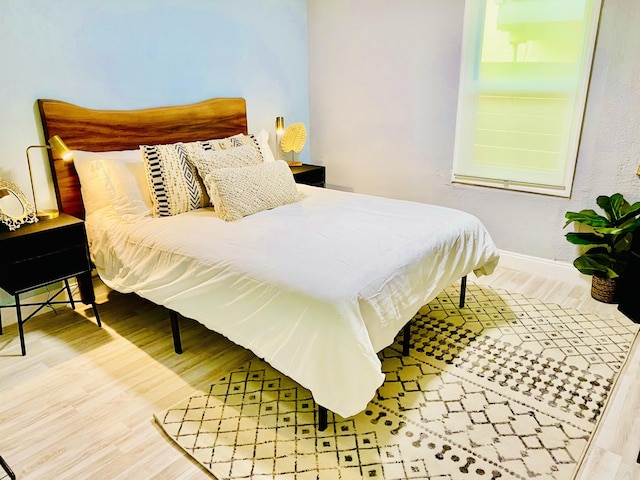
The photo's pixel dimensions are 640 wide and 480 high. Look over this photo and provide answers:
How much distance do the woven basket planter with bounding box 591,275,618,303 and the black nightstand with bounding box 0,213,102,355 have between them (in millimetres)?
3186

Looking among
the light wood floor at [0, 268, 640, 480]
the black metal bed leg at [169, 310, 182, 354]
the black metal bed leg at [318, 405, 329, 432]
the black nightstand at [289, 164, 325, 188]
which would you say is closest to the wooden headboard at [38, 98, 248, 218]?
the black nightstand at [289, 164, 325, 188]

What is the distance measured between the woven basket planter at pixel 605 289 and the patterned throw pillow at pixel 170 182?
265 centimetres

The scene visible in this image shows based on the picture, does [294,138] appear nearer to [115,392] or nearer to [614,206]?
[614,206]

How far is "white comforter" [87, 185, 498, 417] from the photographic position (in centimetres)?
174

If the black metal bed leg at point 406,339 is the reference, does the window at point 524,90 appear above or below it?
above

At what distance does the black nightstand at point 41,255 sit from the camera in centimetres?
237

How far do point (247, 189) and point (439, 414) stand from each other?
1602 mm

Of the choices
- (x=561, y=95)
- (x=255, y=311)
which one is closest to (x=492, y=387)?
(x=255, y=311)

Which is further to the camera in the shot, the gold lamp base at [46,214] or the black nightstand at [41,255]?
the gold lamp base at [46,214]

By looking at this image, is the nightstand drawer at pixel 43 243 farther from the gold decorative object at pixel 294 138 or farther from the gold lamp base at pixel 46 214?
the gold decorative object at pixel 294 138

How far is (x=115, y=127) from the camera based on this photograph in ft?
9.94

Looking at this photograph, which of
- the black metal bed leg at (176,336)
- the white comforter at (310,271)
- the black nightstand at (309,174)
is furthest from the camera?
the black nightstand at (309,174)

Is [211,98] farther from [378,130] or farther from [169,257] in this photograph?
[169,257]

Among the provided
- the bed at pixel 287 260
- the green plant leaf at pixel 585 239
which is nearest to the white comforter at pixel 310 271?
the bed at pixel 287 260
